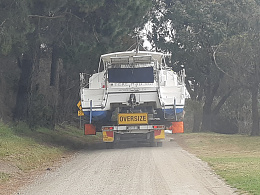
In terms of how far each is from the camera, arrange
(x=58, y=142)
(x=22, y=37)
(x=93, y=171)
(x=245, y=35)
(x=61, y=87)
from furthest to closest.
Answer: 1. (x=61, y=87)
2. (x=245, y=35)
3. (x=58, y=142)
4. (x=22, y=37)
5. (x=93, y=171)

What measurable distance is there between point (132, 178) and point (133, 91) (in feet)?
24.1

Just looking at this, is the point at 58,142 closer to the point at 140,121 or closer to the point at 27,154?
the point at 140,121

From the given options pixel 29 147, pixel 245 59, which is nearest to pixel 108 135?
pixel 29 147

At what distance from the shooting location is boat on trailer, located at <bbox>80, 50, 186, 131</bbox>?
17.5 metres

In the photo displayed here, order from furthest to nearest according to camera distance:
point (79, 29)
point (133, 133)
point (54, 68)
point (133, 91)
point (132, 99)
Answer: point (54, 68) → point (79, 29) → point (133, 133) → point (133, 91) → point (132, 99)

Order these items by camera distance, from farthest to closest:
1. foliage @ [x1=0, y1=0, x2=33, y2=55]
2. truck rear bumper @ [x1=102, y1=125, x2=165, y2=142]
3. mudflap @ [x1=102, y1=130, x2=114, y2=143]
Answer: mudflap @ [x1=102, y1=130, x2=114, y2=143] → truck rear bumper @ [x1=102, y1=125, x2=165, y2=142] → foliage @ [x1=0, y1=0, x2=33, y2=55]

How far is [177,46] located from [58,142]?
15.6 m

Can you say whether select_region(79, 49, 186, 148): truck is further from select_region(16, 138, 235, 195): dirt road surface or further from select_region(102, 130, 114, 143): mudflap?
select_region(16, 138, 235, 195): dirt road surface

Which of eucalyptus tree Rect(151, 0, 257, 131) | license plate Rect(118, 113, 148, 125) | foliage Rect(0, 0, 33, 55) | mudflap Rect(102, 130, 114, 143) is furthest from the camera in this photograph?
eucalyptus tree Rect(151, 0, 257, 131)

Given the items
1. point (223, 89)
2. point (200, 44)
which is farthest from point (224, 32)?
point (223, 89)

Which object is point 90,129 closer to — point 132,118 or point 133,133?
point 133,133

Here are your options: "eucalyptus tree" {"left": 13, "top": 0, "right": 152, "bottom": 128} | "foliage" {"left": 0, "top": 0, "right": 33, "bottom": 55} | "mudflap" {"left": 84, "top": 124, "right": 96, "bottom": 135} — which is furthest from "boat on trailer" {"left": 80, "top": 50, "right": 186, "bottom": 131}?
"foliage" {"left": 0, "top": 0, "right": 33, "bottom": 55}

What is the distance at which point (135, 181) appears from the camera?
10078mm

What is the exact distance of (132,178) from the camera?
10477 millimetres
